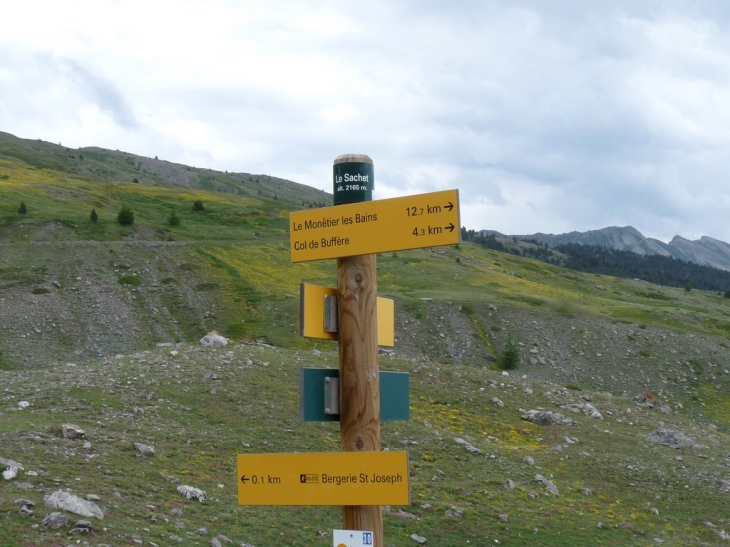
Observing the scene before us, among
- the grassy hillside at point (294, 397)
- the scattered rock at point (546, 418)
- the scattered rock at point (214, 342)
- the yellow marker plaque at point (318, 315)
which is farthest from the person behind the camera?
the scattered rock at point (214, 342)

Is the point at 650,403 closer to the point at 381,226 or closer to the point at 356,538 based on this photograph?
the point at 356,538

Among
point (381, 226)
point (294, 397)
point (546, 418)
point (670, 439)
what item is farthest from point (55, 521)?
point (670, 439)

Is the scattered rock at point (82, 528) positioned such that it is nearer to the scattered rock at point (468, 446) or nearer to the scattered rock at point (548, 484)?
the scattered rock at point (548, 484)

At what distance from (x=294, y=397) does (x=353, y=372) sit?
2013cm

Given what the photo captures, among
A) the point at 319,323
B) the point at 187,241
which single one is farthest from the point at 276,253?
the point at 319,323

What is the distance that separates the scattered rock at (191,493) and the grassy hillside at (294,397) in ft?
0.84

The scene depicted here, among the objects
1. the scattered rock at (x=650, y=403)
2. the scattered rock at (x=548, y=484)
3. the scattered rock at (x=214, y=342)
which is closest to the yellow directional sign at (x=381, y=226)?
the scattered rock at (x=548, y=484)

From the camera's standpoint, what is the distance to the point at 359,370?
6.99m

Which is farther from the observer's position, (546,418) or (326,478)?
(546,418)

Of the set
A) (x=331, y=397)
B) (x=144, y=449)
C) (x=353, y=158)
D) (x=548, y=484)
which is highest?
(x=353, y=158)

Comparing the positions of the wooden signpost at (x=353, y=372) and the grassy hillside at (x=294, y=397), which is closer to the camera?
the wooden signpost at (x=353, y=372)

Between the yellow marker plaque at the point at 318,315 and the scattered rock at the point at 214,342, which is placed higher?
the yellow marker plaque at the point at 318,315

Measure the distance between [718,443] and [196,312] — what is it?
3816 centimetres

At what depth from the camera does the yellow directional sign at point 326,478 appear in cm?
664
